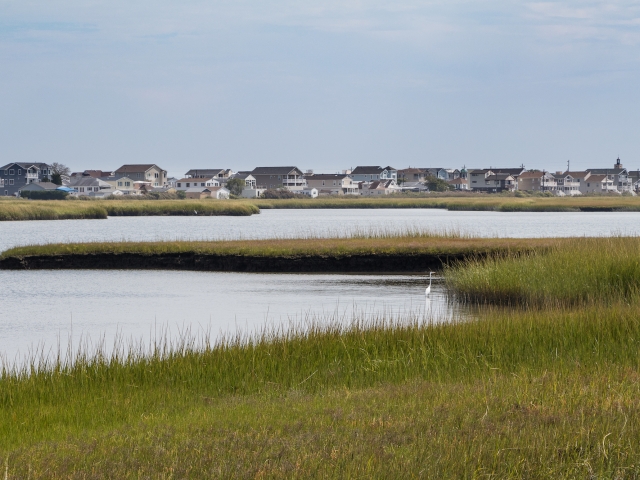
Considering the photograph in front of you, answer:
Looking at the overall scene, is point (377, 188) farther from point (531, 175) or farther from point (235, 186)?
point (235, 186)

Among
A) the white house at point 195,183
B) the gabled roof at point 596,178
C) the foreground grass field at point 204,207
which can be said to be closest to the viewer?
the foreground grass field at point 204,207

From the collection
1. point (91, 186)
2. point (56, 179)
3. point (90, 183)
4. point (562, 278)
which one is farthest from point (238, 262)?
point (90, 183)

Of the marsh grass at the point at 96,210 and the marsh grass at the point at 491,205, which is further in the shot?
the marsh grass at the point at 491,205

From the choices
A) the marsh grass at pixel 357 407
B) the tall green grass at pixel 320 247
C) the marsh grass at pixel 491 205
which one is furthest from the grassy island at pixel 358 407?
the marsh grass at pixel 491 205

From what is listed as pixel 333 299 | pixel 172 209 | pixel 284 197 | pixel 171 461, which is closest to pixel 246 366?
pixel 171 461

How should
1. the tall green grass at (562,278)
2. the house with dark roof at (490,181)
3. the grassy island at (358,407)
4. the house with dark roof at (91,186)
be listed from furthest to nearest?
1. the house with dark roof at (490,181)
2. the house with dark roof at (91,186)
3. the tall green grass at (562,278)
4. the grassy island at (358,407)

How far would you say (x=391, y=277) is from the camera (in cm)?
3102

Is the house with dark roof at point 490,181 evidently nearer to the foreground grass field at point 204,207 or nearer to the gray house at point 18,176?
the foreground grass field at point 204,207

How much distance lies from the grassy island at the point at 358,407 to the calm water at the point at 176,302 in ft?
11.4

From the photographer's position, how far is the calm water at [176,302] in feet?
61.3

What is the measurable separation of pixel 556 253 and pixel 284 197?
134 m

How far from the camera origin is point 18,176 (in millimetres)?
170750

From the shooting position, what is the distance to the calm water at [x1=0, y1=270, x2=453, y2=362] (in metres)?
18.7

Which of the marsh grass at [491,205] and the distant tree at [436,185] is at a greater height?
the distant tree at [436,185]
